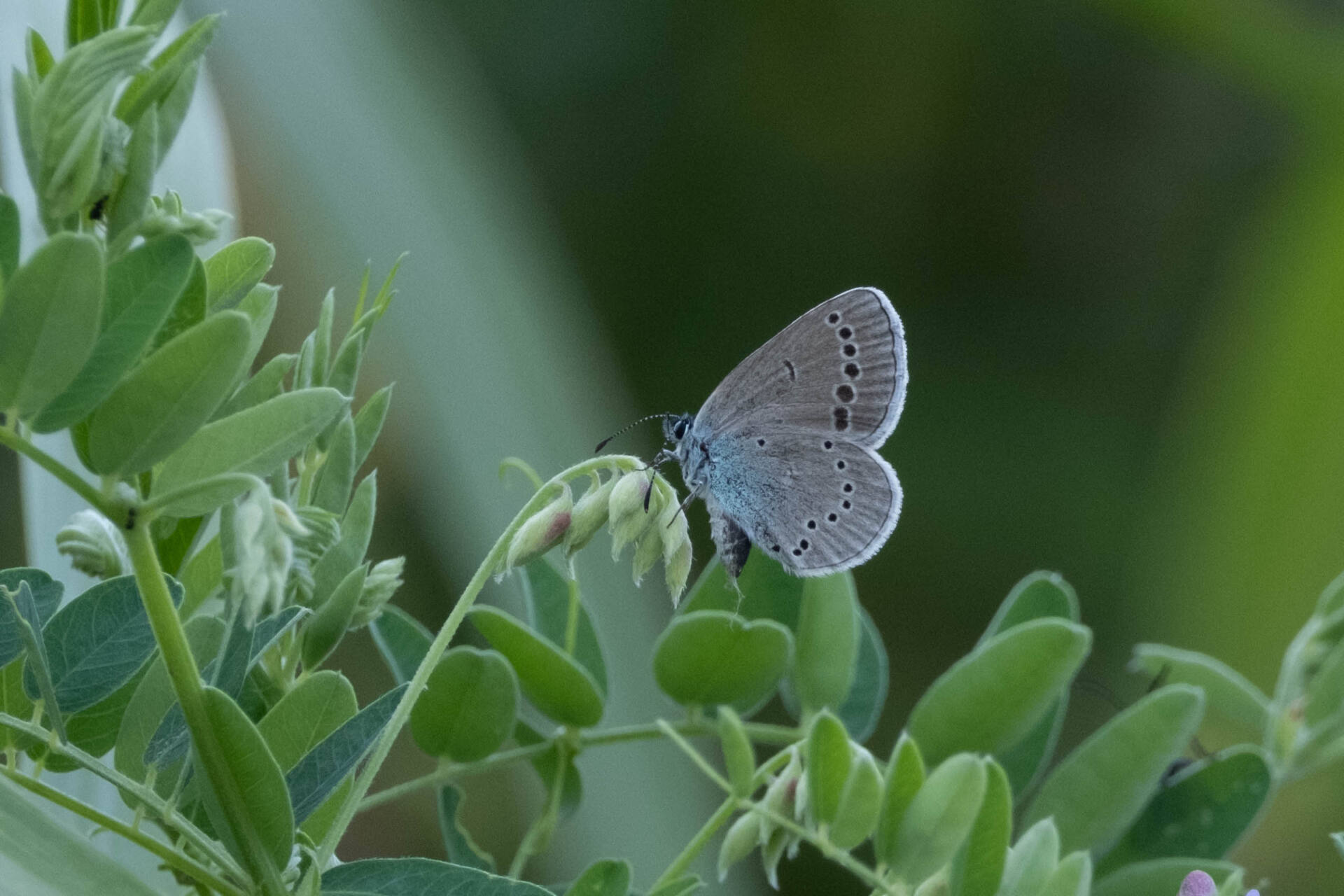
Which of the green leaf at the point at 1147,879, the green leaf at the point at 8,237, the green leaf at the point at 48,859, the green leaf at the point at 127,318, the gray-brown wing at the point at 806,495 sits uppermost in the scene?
the green leaf at the point at 8,237

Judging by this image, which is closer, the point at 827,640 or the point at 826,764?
the point at 826,764

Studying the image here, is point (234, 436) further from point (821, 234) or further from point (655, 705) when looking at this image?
point (821, 234)

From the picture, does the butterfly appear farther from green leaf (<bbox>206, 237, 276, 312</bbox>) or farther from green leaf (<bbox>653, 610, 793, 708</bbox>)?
green leaf (<bbox>206, 237, 276, 312</bbox>)

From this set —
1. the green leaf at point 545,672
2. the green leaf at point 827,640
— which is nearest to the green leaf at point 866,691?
the green leaf at point 827,640

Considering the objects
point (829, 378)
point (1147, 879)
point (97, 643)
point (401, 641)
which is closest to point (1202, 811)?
point (1147, 879)

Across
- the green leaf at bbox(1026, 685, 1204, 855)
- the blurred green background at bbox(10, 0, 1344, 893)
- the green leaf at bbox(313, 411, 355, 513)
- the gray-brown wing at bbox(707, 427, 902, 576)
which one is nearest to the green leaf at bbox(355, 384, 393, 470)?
the green leaf at bbox(313, 411, 355, 513)

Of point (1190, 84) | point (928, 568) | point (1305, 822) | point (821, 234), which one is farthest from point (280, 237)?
point (1305, 822)

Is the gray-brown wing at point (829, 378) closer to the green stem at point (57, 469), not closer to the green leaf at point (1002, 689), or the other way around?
the green leaf at point (1002, 689)

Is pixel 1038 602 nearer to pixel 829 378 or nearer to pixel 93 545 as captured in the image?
pixel 829 378
